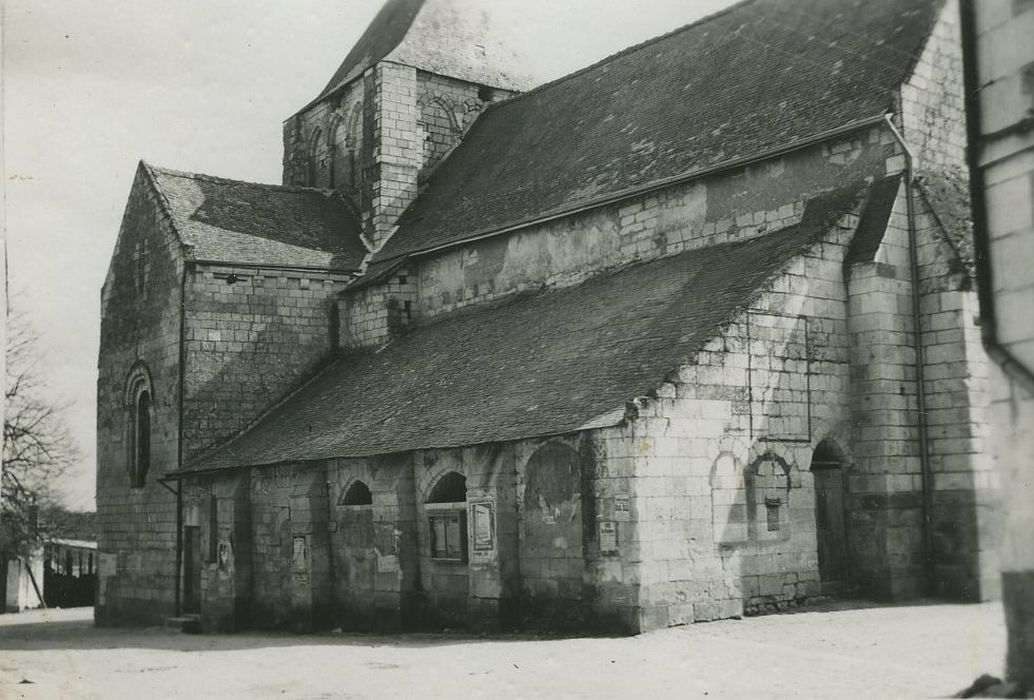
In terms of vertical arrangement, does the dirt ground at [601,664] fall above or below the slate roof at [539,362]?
below

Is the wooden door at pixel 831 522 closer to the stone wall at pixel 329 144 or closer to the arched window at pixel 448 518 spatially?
the arched window at pixel 448 518

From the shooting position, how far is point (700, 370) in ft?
44.4

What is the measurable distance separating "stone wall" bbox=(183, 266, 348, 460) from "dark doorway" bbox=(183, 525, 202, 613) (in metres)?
1.53

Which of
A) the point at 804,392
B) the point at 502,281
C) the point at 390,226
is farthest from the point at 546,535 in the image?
the point at 390,226

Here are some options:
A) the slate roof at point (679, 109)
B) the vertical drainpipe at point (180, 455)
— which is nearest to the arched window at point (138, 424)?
the vertical drainpipe at point (180, 455)

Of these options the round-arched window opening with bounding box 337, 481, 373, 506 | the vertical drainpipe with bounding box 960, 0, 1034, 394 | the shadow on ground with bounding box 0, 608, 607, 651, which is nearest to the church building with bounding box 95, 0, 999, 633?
the round-arched window opening with bounding box 337, 481, 373, 506

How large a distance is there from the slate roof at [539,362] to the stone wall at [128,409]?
2.49m

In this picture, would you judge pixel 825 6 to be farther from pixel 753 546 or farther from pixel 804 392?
pixel 753 546

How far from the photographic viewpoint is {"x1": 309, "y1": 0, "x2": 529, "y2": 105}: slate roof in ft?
88.3

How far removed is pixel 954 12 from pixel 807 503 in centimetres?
726

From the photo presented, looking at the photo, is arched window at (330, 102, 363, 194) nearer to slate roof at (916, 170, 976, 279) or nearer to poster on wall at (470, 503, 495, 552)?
poster on wall at (470, 503, 495, 552)

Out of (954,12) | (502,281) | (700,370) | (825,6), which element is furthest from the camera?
(502,281)

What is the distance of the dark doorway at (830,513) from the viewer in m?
15.0

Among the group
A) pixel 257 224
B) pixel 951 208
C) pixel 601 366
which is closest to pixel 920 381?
pixel 951 208
